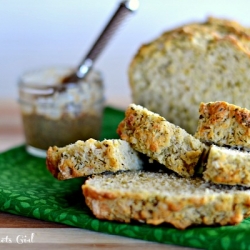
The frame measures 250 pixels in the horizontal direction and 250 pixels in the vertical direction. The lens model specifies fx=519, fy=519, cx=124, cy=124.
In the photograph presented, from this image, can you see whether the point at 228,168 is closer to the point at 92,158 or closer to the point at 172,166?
the point at 172,166

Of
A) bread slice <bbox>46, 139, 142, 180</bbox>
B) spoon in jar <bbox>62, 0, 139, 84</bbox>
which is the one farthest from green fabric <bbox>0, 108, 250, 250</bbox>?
spoon in jar <bbox>62, 0, 139, 84</bbox>

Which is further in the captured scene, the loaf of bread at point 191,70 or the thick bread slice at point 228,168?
the loaf of bread at point 191,70

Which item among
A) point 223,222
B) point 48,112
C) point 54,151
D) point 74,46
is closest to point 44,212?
point 54,151

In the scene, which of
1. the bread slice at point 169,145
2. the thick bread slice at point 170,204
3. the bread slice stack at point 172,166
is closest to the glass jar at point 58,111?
the bread slice stack at point 172,166

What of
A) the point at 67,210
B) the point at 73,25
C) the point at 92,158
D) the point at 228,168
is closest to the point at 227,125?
the point at 228,168

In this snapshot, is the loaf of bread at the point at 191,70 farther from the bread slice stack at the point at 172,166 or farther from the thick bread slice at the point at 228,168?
the thick bread slice at the point at 228,168

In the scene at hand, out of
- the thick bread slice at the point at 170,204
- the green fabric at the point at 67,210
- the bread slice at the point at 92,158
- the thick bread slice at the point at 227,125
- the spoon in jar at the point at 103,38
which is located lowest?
the green fabric at the point at 67,210
